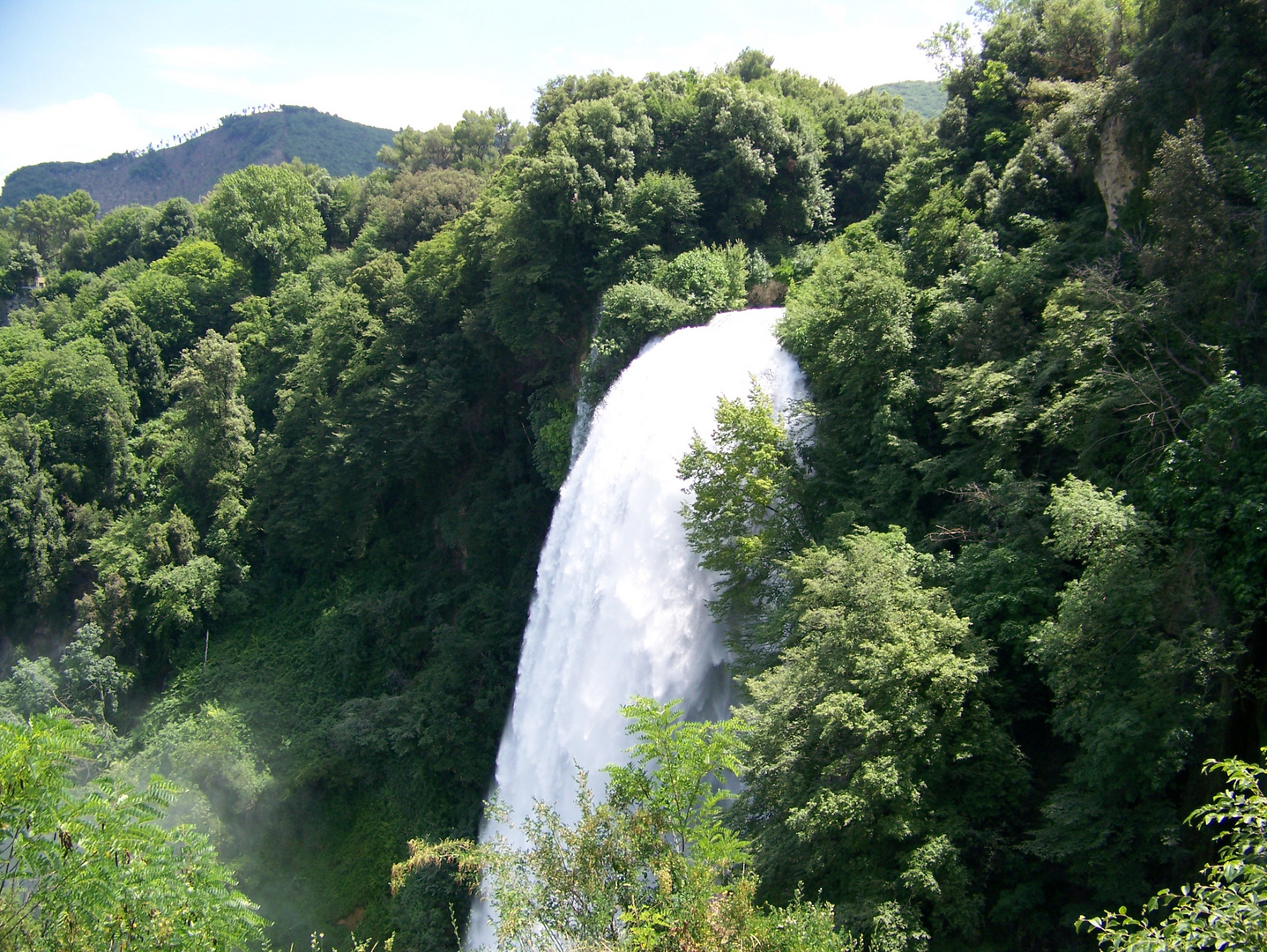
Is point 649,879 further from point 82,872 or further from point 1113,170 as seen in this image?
point 1113,170

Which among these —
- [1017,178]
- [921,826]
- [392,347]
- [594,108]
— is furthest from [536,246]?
[921,826]

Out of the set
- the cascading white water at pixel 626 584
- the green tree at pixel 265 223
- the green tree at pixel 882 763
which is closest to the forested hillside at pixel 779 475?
the green tree at pixel 882 763

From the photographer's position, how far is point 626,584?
1875 cm

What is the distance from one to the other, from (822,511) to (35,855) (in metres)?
13.3

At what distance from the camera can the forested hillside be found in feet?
36.0

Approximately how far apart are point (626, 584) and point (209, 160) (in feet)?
525

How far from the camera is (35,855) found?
7.41 meters

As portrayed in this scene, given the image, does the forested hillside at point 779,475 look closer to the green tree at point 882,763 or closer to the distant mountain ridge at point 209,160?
the green tree at point 882,763

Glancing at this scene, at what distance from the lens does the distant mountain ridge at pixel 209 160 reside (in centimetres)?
13650

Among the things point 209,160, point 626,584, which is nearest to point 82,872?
point 626,584

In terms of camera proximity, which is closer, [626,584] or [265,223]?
[626,584]

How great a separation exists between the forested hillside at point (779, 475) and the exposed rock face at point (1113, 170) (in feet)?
0.27

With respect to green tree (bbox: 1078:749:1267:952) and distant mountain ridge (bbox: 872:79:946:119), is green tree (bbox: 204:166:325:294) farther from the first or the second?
green tree (bbox: 1078:749:1267:952)

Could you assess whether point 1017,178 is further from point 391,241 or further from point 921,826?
point 391,241
